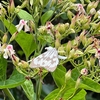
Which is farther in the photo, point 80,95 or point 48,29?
point 80,95

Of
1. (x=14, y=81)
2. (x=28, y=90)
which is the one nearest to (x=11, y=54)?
(x=14, y=81)

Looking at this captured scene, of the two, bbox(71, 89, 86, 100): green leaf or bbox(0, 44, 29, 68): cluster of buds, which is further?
bbox(71, 89, 86, 100): green leaf

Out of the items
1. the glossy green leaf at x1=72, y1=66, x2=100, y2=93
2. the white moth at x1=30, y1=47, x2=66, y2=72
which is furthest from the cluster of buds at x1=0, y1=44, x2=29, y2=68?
the glossy green leaf at x1=72, y1=66, x2=100, y2=93

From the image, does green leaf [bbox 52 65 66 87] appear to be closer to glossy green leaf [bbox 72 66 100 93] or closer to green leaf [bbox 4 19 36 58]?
glossy green leaf [bbox 72 66 100 93]

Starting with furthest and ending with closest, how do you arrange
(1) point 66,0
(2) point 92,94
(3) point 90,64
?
(2) point 92,94, (1) point 66,0, (3) point 90,64

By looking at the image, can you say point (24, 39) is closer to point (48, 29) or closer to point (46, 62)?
point (48, 29)

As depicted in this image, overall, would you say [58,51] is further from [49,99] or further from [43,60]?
[49,99]

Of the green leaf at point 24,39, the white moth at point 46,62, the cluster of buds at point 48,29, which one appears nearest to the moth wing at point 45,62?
the white moth at point 46,62

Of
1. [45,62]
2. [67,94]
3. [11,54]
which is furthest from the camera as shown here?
[67,94]

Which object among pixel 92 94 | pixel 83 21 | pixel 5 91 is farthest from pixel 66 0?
pixel 92 94

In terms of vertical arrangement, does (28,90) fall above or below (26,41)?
below

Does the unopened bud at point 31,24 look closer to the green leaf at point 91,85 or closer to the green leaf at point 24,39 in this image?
the green leaf at point 24,39
